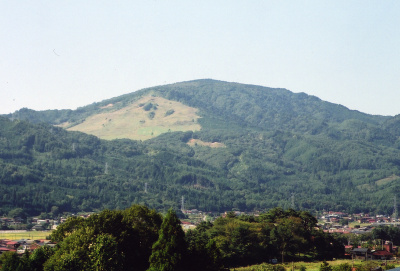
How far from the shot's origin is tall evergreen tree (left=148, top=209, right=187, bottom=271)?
4638 cm

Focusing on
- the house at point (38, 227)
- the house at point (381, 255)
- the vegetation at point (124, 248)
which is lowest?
the house at point (38, 227)

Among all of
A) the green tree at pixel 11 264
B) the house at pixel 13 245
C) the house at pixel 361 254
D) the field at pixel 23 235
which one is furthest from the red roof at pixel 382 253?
the field at pixel 23 235

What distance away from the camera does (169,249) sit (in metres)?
46.9

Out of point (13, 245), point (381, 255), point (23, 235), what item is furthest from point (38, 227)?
point (381, 255)

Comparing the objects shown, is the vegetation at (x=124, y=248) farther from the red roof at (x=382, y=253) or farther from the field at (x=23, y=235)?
the field at (x=23, y=235)

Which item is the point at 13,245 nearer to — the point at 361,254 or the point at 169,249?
the point at 169,249

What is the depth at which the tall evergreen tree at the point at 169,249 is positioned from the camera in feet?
152

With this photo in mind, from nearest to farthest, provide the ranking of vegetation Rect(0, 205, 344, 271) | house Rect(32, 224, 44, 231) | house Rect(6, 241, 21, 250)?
vegetation Rect(0, 205, 344, 271), house Rect(6, 241, 21, 250), house Rect(32, 224, 44, 231)

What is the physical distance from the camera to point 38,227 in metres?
122

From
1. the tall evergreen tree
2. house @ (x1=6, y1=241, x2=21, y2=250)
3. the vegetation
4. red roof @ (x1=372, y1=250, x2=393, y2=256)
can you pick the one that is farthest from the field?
the tall evergreen tree

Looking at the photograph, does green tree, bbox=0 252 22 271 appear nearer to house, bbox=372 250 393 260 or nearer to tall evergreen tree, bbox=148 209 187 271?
tall evergreen tree, bbox=148 209 187 271

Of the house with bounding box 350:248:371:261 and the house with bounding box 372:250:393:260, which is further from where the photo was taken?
the house with bounding box 350:248:371:261

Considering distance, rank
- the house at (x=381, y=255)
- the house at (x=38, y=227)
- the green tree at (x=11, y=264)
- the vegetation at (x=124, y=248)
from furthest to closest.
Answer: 1. the house at (x=38, y=227)
2. the house at (x=381, y=255)
3. the green tree at (x=11, y=264)
4. the vegetation at (x=124, y=248)

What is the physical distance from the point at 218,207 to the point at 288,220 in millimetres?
99913
